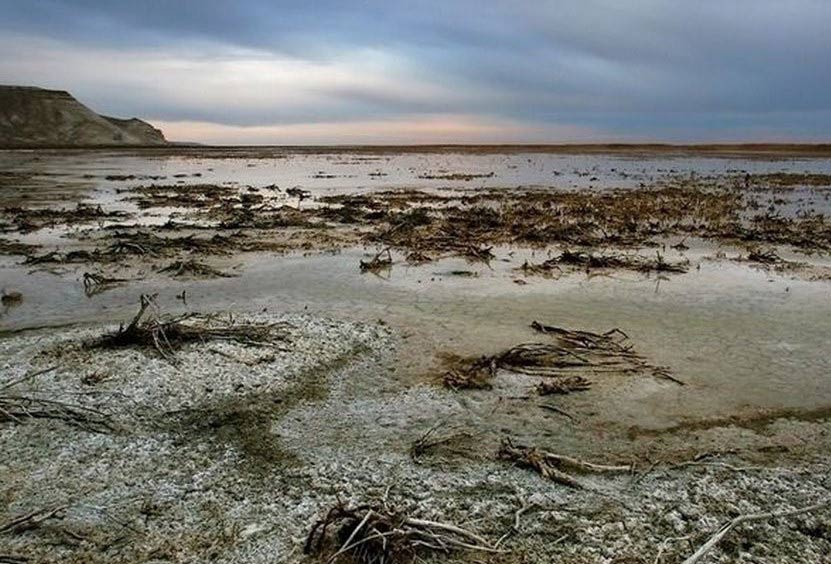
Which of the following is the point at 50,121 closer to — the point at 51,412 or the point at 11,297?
the point at 11,297

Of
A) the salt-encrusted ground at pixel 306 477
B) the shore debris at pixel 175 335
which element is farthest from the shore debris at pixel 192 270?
the salt-encrusted ground at pixel 306 477

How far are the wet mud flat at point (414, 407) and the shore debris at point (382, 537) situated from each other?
0.05ft

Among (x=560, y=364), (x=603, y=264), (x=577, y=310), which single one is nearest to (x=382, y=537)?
(x=560, y=364)

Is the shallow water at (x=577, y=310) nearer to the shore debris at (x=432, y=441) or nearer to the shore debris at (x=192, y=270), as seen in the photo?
the shore debris at (x=192, y=270)

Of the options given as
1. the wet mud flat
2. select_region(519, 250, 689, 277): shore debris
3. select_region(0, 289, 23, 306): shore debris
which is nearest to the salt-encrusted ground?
the wet mud flat

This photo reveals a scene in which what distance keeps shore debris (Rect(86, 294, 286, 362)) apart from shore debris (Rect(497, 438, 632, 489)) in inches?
142

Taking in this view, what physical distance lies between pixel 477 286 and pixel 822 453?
6.44 meters

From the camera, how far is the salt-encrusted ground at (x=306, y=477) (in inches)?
163

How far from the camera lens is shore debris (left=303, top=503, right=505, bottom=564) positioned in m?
3.95

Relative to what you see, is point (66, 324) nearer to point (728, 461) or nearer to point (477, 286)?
point (477, 286)

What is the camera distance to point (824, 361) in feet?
24.5

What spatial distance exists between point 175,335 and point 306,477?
3.45m

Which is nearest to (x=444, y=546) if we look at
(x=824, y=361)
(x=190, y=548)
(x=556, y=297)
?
(x=190, y=548)

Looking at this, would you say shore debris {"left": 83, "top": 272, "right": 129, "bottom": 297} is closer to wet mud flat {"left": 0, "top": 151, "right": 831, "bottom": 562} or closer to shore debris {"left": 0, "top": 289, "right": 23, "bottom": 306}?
wet mud flat {"left": 0, "top": 151, "right": 831, "bottom": 562}
